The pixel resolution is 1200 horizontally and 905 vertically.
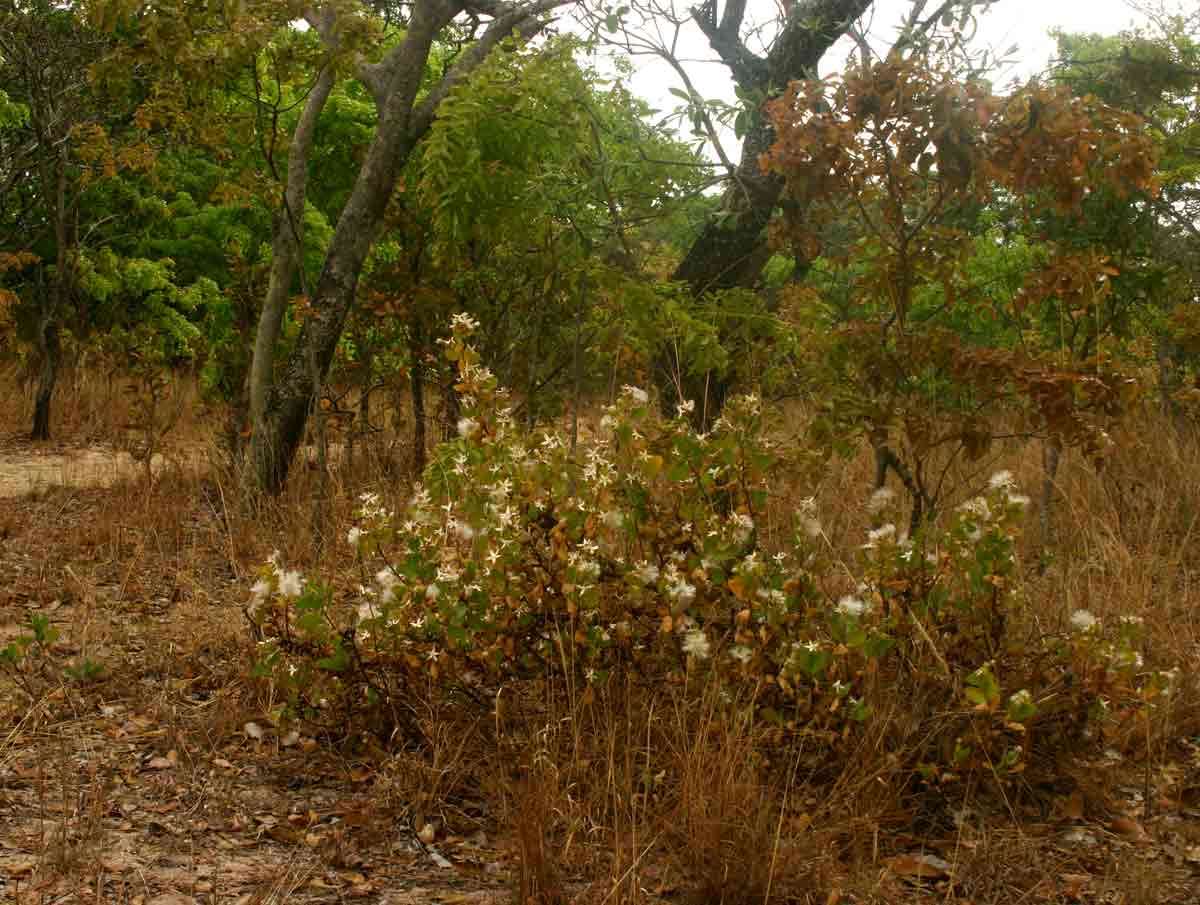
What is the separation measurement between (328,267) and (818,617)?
4646mm

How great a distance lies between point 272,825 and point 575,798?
820 millimetres

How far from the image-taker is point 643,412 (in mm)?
3543

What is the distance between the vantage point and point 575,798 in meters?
3.33

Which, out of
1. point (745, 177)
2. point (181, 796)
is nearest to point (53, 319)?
point (745, 177)

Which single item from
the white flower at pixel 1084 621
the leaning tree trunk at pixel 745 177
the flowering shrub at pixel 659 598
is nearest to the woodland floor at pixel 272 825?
the flowering shrub at pixel 659 598

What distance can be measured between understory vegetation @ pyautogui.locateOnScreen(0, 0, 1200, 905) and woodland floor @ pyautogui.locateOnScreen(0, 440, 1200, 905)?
16mm

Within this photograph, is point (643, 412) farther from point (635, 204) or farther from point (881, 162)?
point (635, 204)

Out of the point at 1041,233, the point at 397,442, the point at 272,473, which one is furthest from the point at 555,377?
the point at 1041,233

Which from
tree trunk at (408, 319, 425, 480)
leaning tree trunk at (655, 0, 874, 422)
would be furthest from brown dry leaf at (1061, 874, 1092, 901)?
tree trunk at (408, 319, 425, 480)

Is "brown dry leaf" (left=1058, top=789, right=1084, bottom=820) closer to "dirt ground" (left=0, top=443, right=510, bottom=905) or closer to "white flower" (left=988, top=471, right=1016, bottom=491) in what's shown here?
"white flower" (left=988, top=471, right=1016, bottom=491)

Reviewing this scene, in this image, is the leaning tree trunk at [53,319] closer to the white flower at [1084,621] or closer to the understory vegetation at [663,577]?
the understory vegetation at [663,577]

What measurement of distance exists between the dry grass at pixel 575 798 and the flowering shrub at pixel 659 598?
112 millimetres

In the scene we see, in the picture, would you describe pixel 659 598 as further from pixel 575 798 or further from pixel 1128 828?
pixel 1128 828

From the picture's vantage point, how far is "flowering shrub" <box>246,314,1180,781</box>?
11.3ft
